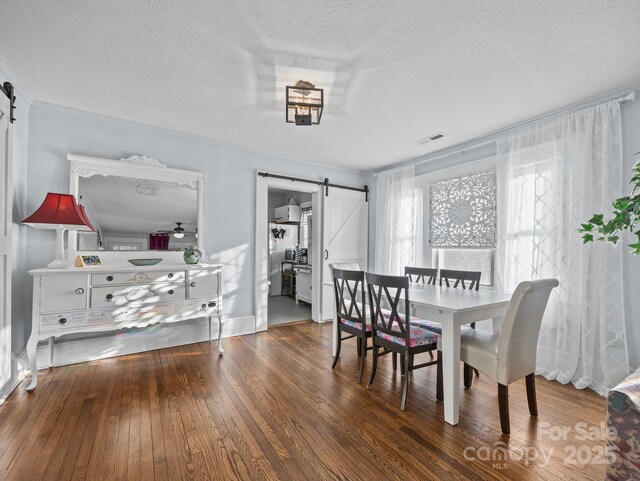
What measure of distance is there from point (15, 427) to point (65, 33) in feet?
8.24

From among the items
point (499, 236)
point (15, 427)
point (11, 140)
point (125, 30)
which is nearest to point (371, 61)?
point (125, 30)

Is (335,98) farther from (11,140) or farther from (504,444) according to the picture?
(504,444)

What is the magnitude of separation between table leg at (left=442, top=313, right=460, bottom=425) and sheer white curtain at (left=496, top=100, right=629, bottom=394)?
1.41m

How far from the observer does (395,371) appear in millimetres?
2752

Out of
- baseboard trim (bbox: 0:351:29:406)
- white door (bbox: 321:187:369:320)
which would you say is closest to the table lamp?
baseboard trim (bbox: 0:351:29:406)

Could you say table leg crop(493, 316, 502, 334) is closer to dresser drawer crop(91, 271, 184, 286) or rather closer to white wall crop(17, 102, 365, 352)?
white wall crop(17, 102, 365, 352)

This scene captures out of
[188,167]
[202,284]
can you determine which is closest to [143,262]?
[202,284]

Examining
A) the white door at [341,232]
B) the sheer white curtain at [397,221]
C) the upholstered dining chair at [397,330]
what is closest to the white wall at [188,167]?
the white door at [341,232]

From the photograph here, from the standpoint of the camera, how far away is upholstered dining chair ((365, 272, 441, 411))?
7.03 feet

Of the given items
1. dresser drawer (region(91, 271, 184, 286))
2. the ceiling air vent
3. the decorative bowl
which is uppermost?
the ceiling air vent

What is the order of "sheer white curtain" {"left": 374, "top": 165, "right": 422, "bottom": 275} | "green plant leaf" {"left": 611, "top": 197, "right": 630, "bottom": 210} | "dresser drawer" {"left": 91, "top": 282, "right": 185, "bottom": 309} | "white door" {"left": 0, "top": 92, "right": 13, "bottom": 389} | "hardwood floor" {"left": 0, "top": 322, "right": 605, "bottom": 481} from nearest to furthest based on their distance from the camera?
1. "green plant leaf" {"left": 611, "top": 197, "right": 630, "bottom": 210}
2. "hardwood floor" {"left": 0, "top": 322, "right": 605, "bottom": 481}
3. "white door" {"left": 0, "top": 92, "right": 13, "bottom": 389}
4. "dresser drawer" {"left": 91, "top": 282, "right": 185, "bottom": 309}
5. "sheer white curtain" {"left": 374, "top": 165, "right": 422, "bottom": 275}

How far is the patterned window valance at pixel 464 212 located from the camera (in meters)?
3.46

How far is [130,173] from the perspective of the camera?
3184 mm

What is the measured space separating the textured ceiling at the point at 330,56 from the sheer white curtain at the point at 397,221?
137 cm
